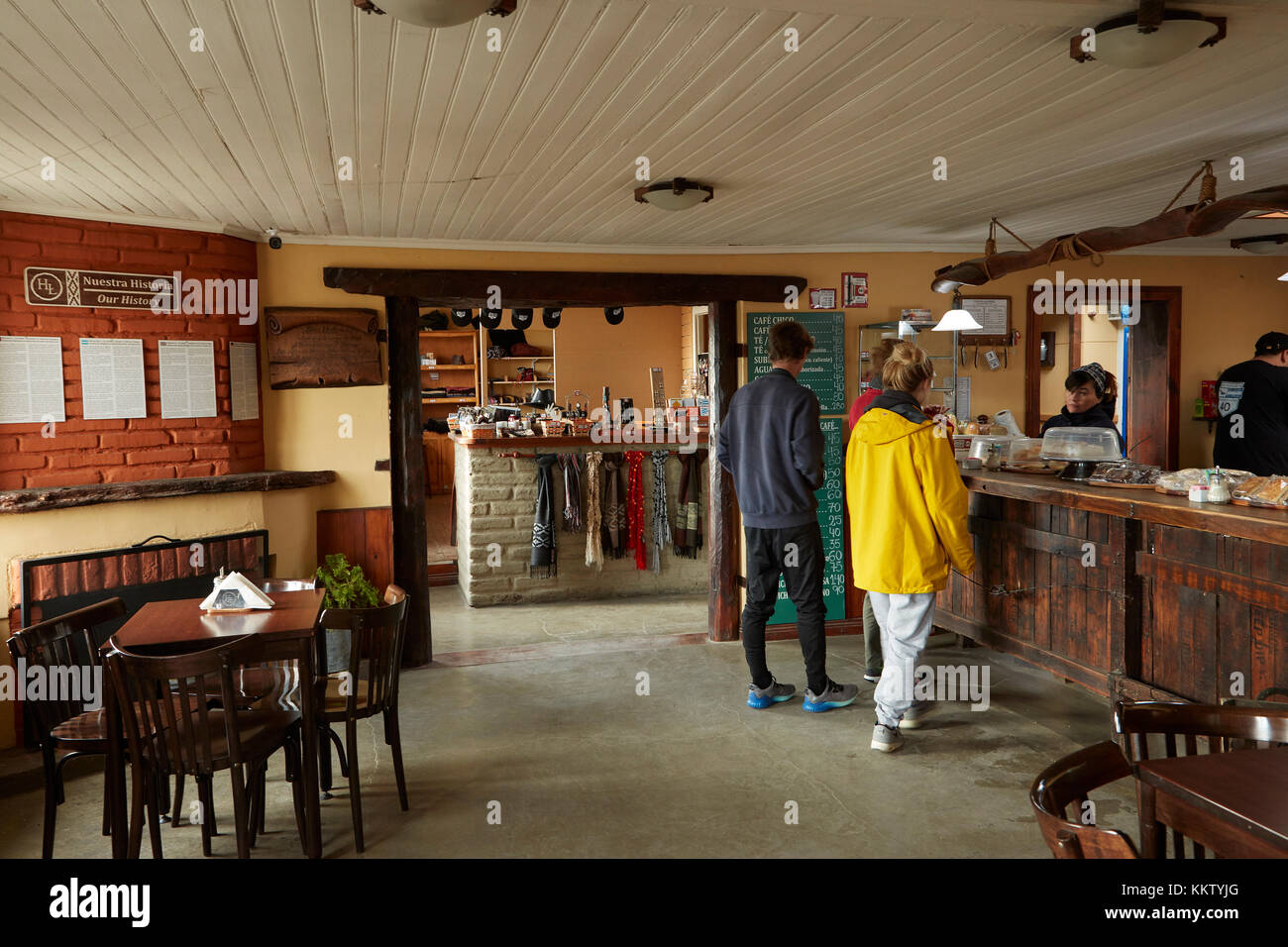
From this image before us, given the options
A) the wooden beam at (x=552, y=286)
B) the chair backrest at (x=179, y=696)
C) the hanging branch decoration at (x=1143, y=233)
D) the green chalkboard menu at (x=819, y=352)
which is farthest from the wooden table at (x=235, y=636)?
the hanging branch decoration at (x=1143, y=233)

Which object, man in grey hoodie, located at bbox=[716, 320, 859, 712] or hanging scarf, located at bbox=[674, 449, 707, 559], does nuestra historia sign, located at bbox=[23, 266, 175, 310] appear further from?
hanging scarf, located at bbox=[674, 449, 707, 559]

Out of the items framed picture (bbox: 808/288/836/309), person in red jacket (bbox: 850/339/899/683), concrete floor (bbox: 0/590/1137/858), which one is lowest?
concrete floor (bbox: 0/590/1137/858)

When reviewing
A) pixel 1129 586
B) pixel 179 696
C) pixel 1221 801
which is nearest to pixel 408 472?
pixel 179 696

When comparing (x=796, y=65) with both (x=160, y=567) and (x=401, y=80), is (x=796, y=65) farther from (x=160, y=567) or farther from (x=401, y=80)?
(x=160, y=567)

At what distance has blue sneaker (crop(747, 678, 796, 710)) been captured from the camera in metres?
4.73

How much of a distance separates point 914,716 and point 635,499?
3.46 metres

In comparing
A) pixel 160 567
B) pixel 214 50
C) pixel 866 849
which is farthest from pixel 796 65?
pixel 160 567

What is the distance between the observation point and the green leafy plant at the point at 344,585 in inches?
200

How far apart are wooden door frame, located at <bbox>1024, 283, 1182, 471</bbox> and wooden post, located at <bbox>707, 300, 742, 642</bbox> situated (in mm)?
2123

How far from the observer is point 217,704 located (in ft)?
12.1

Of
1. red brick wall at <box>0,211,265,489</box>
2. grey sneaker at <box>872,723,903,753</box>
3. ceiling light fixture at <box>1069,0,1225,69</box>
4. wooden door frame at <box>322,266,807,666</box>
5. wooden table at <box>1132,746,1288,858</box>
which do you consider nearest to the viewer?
wooden table at <box>1132,746,1288,858</box>

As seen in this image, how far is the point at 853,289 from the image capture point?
6184 mm

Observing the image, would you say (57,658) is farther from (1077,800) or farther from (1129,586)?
(1129,586)

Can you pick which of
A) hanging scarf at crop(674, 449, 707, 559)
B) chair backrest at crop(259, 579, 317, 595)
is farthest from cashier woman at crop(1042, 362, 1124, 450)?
chair backrest at crop(259, 579, 317, 595)
